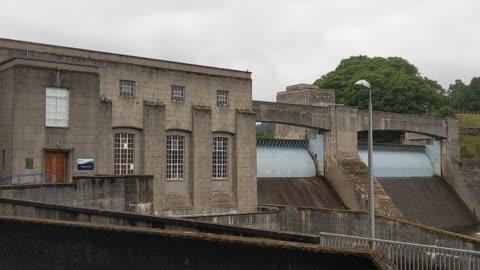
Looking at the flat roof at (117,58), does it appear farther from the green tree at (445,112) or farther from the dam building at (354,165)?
the green tree at (445,112)

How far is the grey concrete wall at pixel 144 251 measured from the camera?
6195 millimetres

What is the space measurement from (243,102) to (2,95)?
45.9 feet

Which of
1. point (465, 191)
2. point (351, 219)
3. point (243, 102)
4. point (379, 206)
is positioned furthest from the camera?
point (465, 191)

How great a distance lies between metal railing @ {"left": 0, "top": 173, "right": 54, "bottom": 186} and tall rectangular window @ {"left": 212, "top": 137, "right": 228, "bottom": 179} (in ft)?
34.1

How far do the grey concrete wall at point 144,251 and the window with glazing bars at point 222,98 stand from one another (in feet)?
64.3

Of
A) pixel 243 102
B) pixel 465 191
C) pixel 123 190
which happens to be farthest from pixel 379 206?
pixel 123 190

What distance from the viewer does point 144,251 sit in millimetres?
8055

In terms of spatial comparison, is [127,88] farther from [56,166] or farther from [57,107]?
[56,166]

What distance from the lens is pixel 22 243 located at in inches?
416

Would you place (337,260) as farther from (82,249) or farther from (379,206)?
(379,206)

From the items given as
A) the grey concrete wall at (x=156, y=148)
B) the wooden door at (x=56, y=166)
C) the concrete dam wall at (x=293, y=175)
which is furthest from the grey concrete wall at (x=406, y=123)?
the wooden door at (x=56, y=166)

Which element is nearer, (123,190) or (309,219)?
(123,190)

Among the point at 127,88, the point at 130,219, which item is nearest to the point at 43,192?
the point at 130,219

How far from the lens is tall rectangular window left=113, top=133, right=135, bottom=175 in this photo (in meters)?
26.2
